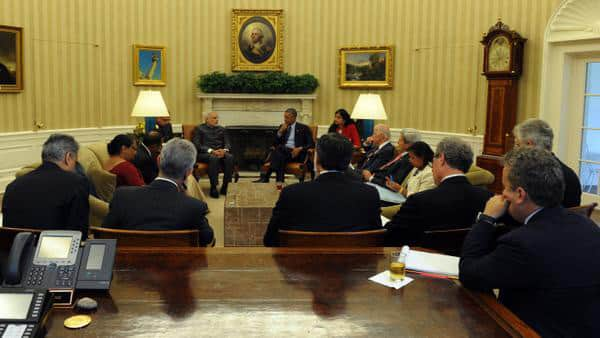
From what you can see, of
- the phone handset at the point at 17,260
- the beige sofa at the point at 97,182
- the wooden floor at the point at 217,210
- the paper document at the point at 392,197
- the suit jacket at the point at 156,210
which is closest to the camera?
the phone handset at the point at 17,260

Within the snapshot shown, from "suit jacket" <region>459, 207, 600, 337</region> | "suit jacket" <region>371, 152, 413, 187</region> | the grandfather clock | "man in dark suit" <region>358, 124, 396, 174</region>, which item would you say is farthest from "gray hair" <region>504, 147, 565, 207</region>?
the grandfather clock

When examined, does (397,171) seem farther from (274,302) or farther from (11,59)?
(11,59)

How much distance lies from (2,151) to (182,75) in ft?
11.7

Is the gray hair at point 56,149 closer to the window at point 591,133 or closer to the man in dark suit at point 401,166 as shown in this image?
the man in dark suit at point 401,166

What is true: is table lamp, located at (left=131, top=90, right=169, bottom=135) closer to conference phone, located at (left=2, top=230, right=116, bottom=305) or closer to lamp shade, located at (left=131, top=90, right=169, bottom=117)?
lamp shade, located at (left=131, top=90, right=169, bottom=117)

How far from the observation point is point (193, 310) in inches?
78.7

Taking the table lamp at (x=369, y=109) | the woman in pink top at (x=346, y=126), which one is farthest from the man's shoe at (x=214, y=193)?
the table lamp at (x=369, y=109)

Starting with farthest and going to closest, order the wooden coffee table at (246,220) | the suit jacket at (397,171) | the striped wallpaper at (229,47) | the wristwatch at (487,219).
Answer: the striped wallpaper at (229,47) < the suit jacket at (397,171) < the wooden coffee table at (246,220) < the wristwatch at (487,219)

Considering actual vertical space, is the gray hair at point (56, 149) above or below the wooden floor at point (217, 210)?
above

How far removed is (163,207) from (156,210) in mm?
40

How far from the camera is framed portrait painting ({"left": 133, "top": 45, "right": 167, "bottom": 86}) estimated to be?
10664 mm

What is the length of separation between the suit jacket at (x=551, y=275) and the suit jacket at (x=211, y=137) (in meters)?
7.44

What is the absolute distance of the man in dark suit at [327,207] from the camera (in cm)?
330

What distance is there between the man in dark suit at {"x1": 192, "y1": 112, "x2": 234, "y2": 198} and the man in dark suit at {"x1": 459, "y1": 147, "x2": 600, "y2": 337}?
6.88 m
